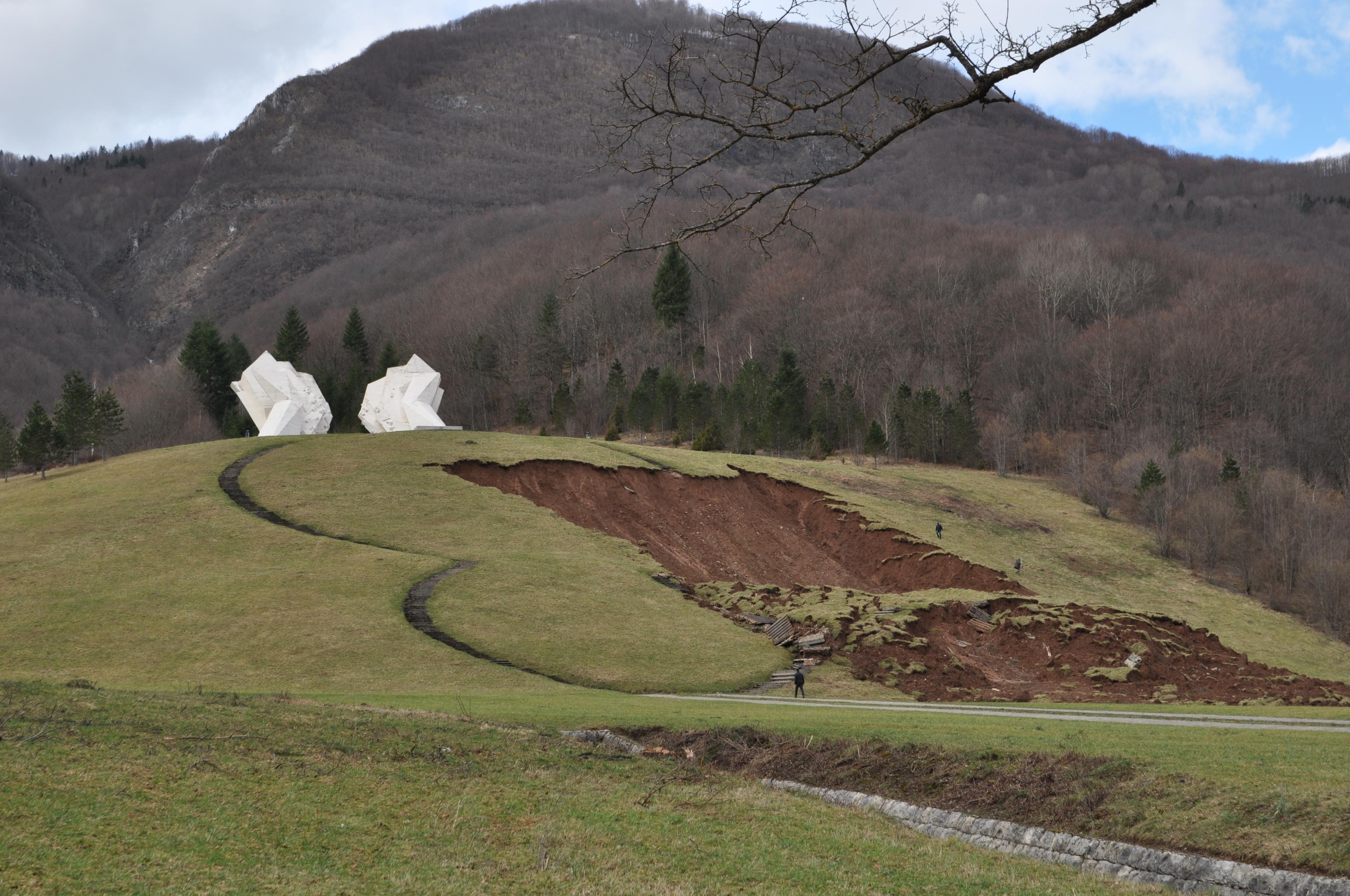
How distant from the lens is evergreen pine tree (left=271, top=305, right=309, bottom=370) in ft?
378

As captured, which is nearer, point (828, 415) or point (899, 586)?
point (899, 586)

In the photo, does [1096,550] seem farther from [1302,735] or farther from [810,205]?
[810,205]

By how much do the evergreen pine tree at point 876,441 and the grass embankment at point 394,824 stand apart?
7355cm

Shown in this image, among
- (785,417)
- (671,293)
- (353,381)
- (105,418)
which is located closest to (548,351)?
(671,293)

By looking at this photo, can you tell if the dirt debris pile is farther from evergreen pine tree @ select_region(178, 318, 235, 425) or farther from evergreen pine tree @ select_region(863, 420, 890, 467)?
evergreen pine tree @ select_region(178, 318, 235, 425)

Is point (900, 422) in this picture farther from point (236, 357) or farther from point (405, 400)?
point (236, 357)

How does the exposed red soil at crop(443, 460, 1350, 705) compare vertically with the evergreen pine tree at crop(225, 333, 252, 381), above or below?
below

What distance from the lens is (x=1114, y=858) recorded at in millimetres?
10117

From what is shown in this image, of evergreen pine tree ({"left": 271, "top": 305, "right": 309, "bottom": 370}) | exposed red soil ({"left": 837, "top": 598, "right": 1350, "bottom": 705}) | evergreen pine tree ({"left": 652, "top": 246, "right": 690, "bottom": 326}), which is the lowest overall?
exposed red soil ({"left": 837, "top": 598, "right": 1350, "bottom": 705})

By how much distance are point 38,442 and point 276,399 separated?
73.3 ft

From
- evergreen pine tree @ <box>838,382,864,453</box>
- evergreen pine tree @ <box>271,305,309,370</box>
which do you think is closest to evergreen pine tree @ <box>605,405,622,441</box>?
evergreen pine tree @ <box>838,382,864,453</box>

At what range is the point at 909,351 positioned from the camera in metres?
111

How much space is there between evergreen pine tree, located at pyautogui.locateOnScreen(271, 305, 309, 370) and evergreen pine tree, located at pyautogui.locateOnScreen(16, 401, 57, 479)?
39.7 m

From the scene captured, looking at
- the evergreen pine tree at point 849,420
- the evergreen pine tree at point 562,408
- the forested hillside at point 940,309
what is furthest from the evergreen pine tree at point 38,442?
the evergreen pine tree at point 849,420
